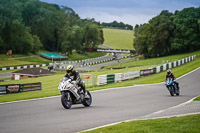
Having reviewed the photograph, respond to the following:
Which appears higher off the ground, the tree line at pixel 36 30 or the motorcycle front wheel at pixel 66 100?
the tree line at pixel 36 30

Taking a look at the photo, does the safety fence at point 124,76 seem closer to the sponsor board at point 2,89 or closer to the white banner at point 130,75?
the white banner at point 130,75

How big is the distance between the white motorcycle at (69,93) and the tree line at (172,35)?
84083mm

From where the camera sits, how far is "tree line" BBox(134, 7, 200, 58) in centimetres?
9625

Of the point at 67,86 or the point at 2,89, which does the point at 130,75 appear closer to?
the point at 2,89

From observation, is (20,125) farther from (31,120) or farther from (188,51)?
(188,51)

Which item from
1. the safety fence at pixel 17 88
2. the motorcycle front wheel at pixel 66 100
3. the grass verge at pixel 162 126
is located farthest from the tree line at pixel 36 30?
the grass verge at pixel 162 126

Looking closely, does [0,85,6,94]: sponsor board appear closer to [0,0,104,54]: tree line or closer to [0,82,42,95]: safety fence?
[0,82,42,95]: safety fence

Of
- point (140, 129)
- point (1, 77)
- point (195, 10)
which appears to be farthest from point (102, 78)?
point (195, 10)

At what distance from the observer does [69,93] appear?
1402cm

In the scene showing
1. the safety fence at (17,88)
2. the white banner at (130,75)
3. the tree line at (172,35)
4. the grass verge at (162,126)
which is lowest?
the safety fence at (17,88)

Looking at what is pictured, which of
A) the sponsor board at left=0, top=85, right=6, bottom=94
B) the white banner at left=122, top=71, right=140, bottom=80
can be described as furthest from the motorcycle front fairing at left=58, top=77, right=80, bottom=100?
the white banner at left=122, top=71, right=140, bottom=80

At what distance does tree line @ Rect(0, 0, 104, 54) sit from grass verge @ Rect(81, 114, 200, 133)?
84806 millimetres

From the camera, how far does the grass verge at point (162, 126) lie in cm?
853

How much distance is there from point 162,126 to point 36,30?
115 metres
